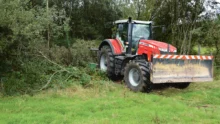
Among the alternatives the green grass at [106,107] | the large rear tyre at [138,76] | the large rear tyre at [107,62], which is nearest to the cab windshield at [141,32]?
the large rear tyre at [107,62]

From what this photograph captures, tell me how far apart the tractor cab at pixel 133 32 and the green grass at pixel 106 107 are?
181 centimetres

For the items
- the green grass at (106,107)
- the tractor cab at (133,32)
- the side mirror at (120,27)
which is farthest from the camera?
the side mirror at (120,27)

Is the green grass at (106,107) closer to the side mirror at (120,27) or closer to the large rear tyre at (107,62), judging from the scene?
the large rear tyre at (107,62)

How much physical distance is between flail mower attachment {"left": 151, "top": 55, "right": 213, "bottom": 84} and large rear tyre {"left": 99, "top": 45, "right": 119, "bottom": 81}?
2.20m

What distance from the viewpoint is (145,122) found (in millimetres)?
4844

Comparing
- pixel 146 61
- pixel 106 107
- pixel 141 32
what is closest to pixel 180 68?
pixel 146 61

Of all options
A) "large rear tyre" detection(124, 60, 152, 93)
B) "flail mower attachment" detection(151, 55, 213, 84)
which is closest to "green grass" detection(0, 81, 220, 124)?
"large rear tyre" detection(124, 60, 152, 93)

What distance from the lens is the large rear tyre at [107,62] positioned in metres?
9.28

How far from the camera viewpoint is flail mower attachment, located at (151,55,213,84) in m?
7.39

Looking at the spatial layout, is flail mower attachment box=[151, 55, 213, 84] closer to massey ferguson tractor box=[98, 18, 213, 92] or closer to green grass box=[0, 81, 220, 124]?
massey ferguson tractor box=[98, 18, 213, 92]

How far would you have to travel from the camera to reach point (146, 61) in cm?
802

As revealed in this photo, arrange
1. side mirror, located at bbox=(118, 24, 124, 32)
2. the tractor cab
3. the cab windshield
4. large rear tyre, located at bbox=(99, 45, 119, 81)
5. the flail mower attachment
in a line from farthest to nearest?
large rear tyre, located at bbox=(99, 45, 119, 81) → side mirror, located at bbox=(118, 24, 124, 32) → the cab windshield → the tractor cab → the flail mower attachment

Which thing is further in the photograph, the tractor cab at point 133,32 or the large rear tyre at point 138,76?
the tractor cab at point 133,32

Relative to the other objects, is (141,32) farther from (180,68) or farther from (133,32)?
(180,68)
